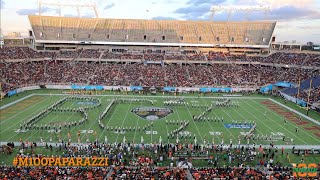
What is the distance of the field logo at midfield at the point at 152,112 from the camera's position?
3199 cm

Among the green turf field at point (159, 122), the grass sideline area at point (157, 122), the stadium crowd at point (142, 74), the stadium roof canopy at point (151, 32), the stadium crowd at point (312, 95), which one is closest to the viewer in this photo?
the grass sideline area at point (157, 122)

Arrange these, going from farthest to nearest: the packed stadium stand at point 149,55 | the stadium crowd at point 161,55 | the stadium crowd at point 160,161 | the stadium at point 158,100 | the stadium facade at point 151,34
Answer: the stadium facade at point 151,34 → the stadium crowd at point 161,55 → the packed stadium stand at point 149,55 → the stadium at point 158,100 → the stadium crowd at point 160,161

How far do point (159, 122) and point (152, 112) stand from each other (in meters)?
3.71

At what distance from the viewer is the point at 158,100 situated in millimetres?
40688

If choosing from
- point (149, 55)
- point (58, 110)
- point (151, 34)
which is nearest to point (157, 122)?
point (58, 110)

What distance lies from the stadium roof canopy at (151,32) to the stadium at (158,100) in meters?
0.21

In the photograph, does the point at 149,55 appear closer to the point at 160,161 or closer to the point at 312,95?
the point at 312,95

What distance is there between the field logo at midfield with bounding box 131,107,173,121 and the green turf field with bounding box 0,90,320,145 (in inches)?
12.4

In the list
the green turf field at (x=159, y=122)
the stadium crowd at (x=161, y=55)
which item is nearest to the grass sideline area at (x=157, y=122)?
the green turf field at (x=159, y=122)

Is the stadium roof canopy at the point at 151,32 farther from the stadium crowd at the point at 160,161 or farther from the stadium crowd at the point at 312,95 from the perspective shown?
the stadium crowd at the point at 160,161

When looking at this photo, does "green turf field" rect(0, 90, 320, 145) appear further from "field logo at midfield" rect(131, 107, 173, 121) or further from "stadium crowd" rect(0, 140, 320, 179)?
"stadium crowd" rect(0, 140, 320, 179)

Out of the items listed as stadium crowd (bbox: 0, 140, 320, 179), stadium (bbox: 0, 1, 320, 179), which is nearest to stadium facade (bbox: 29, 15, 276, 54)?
stadium (bbox: 0, 1, 320, 179)

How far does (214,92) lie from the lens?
4794 cm

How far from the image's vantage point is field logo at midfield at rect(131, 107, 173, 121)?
31992mm
